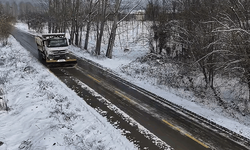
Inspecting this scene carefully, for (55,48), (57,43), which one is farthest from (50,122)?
(57,43)

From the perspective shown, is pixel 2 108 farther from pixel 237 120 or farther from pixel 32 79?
pixel 237 120

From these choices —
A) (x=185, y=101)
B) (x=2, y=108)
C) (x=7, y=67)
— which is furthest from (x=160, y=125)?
(x=7, y=67)

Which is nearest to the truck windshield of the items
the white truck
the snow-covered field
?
the white truck

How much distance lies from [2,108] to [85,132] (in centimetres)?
471

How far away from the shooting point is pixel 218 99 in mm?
11328

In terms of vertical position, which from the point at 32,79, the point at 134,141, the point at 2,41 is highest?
the point at 2,41

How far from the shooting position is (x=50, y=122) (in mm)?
8141

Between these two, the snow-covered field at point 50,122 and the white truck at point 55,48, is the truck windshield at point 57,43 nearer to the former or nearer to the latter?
the white truck at point 55,48

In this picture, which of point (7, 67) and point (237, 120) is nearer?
point (237, 120)

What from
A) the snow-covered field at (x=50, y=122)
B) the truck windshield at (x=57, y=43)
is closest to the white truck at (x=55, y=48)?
the truck windshield at (x=57, y=43)

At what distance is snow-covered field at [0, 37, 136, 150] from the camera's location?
267 inches

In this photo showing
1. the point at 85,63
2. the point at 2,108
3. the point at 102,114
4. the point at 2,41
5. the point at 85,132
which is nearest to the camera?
the point at 85,132

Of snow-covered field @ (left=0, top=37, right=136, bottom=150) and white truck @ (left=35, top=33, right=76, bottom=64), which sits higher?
white truck @ (left=35, top=33, right=76, bottom=64)

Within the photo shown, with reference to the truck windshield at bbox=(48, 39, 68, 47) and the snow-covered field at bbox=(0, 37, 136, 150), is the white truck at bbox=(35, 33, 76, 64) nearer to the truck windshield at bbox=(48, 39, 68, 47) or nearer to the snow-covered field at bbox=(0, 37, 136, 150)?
the truck windshield at bbox=(48, 39, 68, 47)
